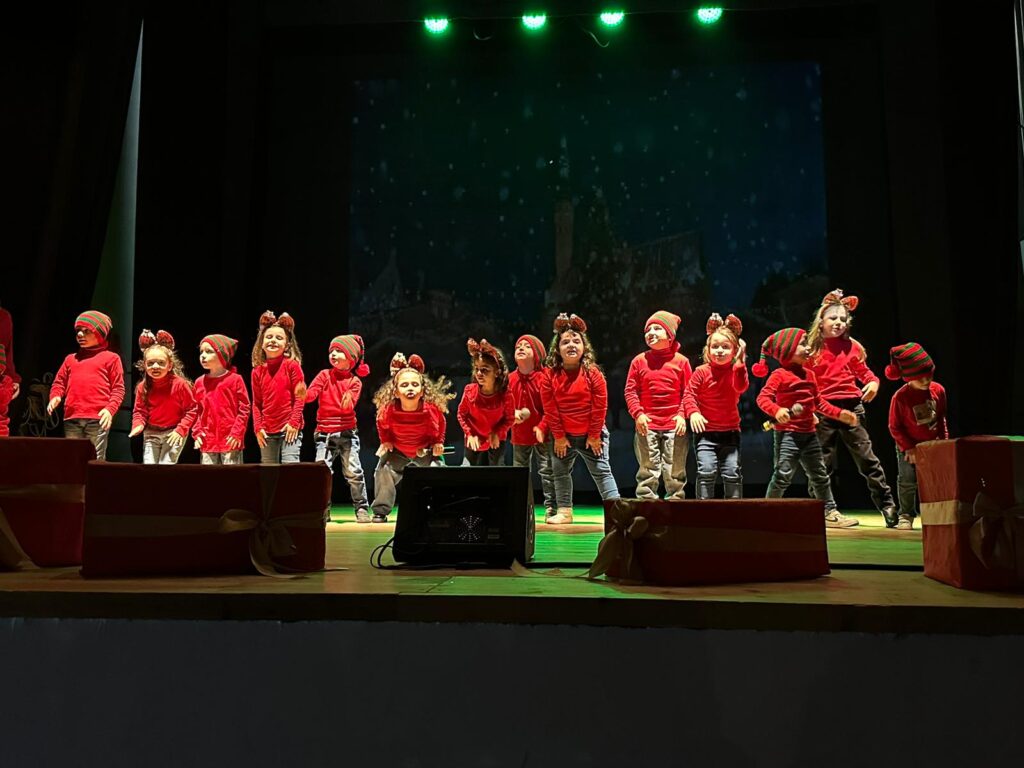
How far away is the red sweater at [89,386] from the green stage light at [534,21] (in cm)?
433

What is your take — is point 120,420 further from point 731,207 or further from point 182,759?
point 182,759

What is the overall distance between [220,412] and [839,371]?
13.9ft

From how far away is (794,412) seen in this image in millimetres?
5242

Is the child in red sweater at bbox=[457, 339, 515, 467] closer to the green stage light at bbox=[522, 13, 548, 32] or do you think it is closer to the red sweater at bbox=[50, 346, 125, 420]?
the red sweater at bbox=[50, 346, 125, 420]

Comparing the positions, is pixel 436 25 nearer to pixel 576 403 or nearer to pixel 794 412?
pixel 576 403

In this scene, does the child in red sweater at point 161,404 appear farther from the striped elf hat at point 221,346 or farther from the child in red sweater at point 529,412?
the child in red sweater at point 529,412

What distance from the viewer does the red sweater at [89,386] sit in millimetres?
A: 5738

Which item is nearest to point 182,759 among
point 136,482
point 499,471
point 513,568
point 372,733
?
point 372,733

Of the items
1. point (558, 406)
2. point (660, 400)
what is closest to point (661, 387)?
point (660, 400)

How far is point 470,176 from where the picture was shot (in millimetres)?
7578

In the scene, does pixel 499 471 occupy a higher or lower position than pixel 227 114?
lower

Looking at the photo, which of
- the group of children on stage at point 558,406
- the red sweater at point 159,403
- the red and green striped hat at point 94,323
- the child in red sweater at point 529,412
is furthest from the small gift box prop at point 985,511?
the red and green striped hat at point 94,323

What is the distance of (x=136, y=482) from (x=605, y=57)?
6.63 m

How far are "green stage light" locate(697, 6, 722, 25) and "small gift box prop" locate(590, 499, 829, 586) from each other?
6.28m
